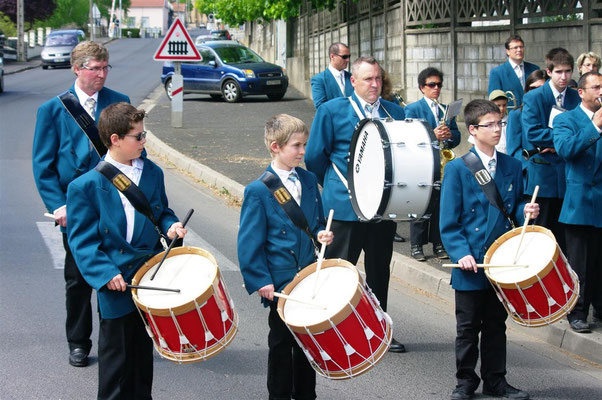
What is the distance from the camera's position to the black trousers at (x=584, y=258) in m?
7.14

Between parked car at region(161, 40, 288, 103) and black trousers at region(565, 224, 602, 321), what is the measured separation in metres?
22.1

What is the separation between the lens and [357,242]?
678 cm

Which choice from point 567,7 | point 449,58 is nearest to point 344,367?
point 567,7

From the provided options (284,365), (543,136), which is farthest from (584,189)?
(284,365)

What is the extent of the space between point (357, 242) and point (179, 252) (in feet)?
7.09

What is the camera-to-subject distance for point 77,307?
6.50 m

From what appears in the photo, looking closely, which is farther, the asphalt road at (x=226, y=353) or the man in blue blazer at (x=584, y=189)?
the man in blue blazer at (x=584, y=189)

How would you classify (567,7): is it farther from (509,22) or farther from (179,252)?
(179,252)

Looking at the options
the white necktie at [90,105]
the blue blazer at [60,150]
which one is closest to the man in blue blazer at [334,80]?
the white necktie at [90,105]

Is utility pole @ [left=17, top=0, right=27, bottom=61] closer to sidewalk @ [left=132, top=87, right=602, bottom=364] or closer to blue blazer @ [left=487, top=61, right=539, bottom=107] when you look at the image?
sidewalk @ [left=132, top=87, right=602, bottom=364]

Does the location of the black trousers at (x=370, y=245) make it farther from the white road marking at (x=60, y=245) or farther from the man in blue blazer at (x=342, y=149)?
the white road marking at (x=60, y=245)

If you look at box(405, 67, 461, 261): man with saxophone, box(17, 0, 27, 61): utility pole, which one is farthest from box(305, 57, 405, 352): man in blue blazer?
box(17, 0, 27, 61): utility pole

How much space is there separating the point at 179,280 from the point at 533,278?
1940 millimetres

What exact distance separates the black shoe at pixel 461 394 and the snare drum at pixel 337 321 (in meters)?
1.26
